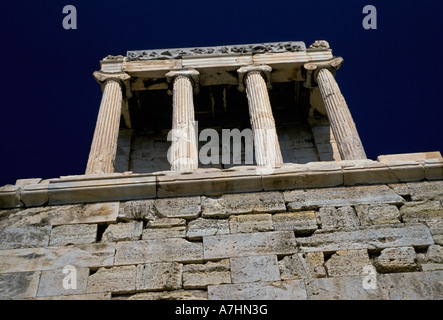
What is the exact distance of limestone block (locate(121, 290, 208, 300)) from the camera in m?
5.38

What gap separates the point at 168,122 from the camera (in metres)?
14.3

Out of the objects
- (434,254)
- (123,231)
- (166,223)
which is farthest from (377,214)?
(123,231)

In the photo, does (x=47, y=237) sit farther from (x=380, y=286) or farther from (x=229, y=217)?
(x=380, y=286)

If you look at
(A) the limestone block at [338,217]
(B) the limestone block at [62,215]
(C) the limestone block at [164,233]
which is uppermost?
(B) the limestone block at [62,215]

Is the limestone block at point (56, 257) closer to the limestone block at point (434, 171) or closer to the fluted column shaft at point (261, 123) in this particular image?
the fluted column shaft at point (261, 123)

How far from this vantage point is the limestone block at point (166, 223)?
6289mm

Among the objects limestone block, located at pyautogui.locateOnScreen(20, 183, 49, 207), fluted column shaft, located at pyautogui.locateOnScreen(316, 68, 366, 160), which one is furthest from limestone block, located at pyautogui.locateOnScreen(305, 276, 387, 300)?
fluted column shaft, located at pyautogui.locateOnScreen(316, 68, 366, 160)

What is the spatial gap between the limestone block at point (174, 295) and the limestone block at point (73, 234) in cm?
116

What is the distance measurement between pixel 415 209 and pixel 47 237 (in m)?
4.97

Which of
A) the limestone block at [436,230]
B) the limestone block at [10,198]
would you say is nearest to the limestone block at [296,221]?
the limestone block at [436,230]

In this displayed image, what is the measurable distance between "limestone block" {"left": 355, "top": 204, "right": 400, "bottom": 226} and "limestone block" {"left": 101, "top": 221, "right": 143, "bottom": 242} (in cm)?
296
